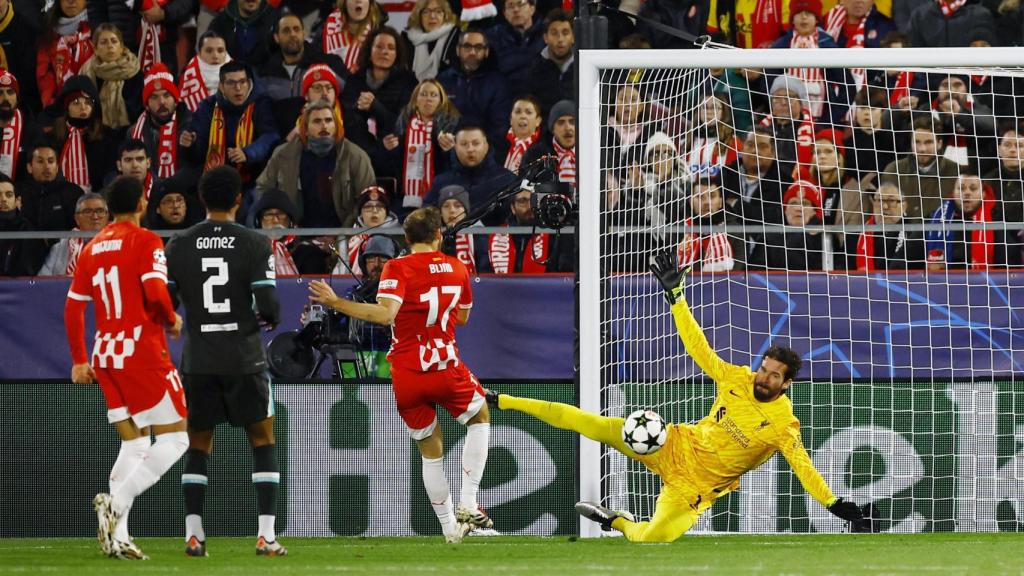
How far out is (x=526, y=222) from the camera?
1045 centimetres

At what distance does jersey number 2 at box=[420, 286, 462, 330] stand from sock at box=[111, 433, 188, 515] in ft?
5.48

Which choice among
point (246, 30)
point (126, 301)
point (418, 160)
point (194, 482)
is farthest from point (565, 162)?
point (126, 301)

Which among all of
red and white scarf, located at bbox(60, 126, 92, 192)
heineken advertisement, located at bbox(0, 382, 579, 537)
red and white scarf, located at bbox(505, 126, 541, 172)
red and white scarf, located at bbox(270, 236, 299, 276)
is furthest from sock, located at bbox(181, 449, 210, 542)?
red and white scarf, located at bbox(60, 126, 92, 192)

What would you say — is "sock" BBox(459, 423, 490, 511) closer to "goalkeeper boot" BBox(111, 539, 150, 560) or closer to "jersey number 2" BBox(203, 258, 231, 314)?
"jersey number 2" BBox(203, 258, 231, 314)

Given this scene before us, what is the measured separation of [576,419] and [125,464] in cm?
266

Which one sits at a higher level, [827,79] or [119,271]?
[827,79]

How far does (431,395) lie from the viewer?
8156 mm

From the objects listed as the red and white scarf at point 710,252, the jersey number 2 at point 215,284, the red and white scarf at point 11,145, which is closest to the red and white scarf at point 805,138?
the red and white scarf at point 710,252

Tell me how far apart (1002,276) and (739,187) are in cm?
193

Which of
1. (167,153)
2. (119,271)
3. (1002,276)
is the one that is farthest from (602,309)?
(167,153)

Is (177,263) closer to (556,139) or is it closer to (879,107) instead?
(556,139)

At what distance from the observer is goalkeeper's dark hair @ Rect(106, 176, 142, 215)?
7.02m

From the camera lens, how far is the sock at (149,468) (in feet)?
22.5

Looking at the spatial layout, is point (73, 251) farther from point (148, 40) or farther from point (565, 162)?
point (565, 162)
